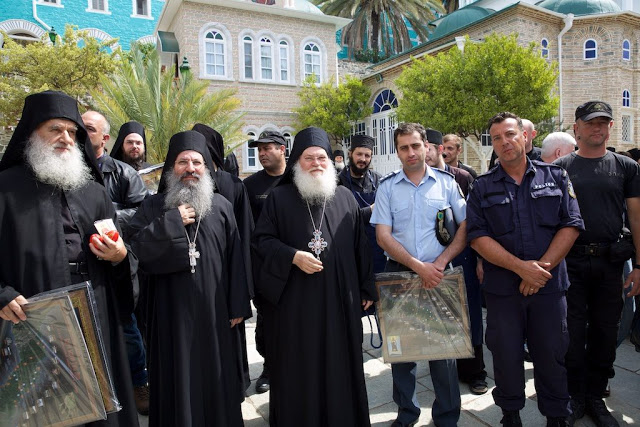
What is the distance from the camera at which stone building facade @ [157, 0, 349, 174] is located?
744 inches

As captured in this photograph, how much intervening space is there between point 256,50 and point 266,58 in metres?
0.61

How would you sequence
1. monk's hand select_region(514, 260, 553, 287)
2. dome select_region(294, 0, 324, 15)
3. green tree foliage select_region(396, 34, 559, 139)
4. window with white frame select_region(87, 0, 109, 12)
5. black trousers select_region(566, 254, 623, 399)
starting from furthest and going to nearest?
window with white frame select_region(87, 0, 109, 12)
dome select_region(294, 0, 324, 15)
green tree foliage select_region(396, 34, 559, 139)
black trousers select_region(566, 254, 623, 399)
monk's hand select_region(514, 260, 553, 287)

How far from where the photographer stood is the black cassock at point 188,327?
2.79 m

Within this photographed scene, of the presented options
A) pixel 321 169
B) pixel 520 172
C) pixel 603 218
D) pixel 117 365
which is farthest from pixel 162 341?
pixel 603 218

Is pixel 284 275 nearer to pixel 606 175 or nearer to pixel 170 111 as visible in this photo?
pixel 606 175

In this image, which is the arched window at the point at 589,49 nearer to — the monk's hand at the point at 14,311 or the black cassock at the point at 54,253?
the black cassock at the point at 54,253

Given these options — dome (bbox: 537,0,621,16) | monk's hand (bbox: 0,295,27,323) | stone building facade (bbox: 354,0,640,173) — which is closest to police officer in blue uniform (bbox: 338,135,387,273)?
monk's hand (bbox: 0,295,27,323)

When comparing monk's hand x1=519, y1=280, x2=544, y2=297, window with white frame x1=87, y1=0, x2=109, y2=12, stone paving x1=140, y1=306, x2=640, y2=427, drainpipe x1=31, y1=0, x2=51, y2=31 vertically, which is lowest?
stone paving x1=140, y1=306, x2=640, y2=427

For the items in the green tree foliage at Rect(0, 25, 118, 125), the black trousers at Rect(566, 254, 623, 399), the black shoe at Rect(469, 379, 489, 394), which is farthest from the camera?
the green tree foliage at Rect(0, 25, 118, 125)

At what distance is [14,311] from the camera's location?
2207 millimetres

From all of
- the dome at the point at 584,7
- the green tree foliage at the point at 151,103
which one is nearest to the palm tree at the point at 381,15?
the dome at the point at 584,7

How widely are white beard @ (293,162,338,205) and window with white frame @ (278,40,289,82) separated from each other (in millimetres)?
18791

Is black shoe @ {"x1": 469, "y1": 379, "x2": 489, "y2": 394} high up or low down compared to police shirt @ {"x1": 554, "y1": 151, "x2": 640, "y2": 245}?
down

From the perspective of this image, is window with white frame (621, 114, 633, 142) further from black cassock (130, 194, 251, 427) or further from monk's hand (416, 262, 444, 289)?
black cassock (130, 194, 251, 427)
